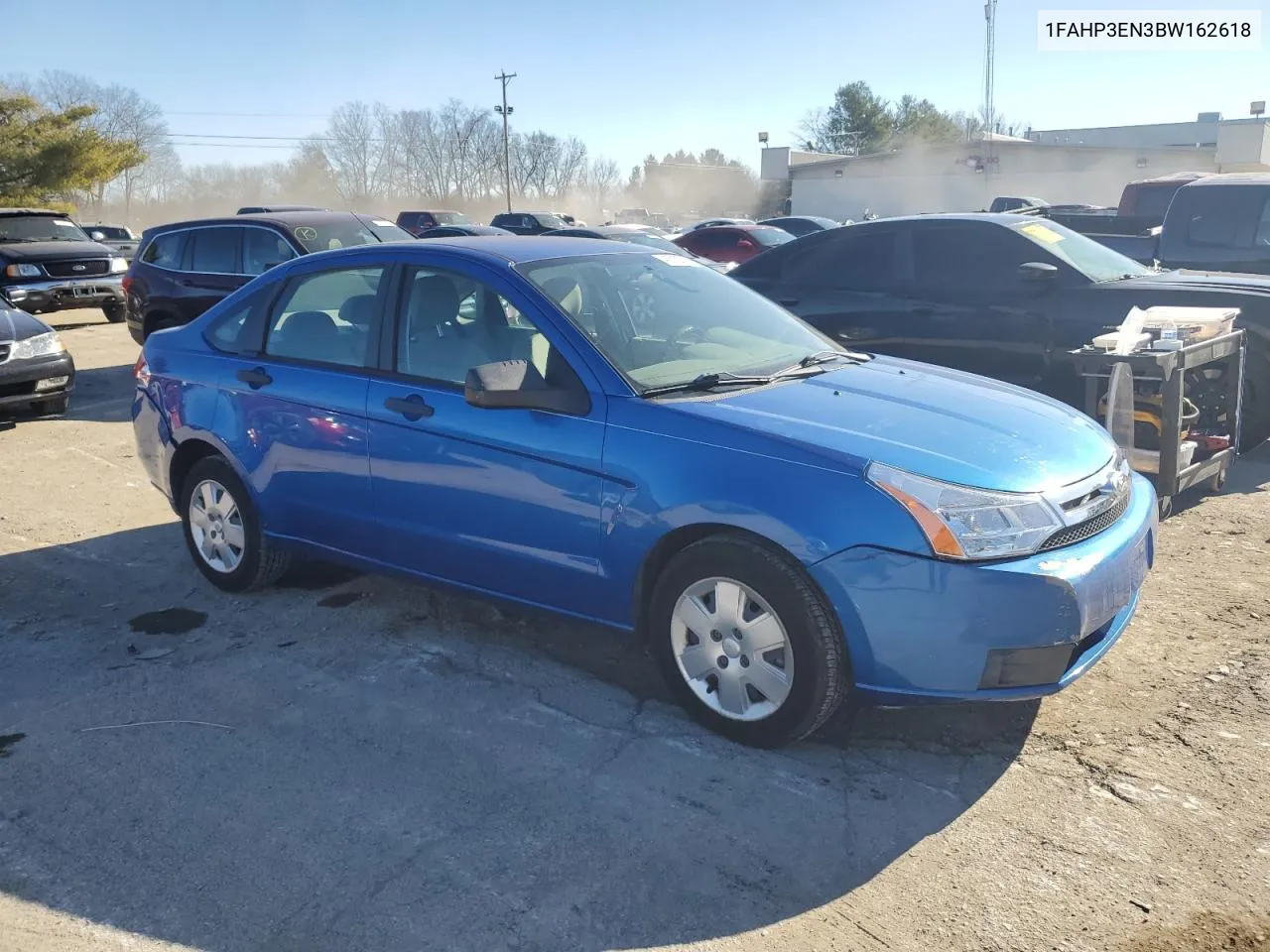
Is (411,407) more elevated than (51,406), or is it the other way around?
(411,407)

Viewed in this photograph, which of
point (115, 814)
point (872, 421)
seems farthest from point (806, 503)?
point (115, 814)

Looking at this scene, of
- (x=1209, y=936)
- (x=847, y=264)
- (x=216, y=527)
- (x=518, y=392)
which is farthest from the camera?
(x=847, y=264)

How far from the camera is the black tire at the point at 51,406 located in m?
9.46

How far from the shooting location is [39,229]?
17578mm

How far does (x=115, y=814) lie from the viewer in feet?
11.3

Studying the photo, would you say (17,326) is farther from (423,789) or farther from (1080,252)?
(1080,252)

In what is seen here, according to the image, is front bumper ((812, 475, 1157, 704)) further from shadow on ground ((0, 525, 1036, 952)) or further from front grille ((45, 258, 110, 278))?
front grille ((45, 258, 110, 278))

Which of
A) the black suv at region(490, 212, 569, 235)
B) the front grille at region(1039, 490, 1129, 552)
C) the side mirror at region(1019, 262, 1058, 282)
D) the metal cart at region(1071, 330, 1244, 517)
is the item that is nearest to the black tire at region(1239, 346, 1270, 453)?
the metal cart at region(1071, 330, 1244, 517)

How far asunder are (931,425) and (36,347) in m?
8.50

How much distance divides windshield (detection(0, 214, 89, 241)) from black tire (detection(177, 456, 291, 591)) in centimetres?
1441

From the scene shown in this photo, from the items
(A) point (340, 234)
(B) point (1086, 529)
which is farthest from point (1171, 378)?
(A) point (340, 234)

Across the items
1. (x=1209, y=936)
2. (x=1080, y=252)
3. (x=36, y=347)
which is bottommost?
(x=1209, y=936)

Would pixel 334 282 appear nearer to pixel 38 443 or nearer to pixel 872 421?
pixel 872 421

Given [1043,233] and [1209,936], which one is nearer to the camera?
[1209,936]
